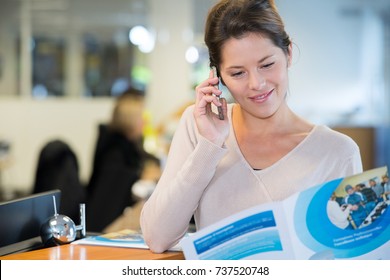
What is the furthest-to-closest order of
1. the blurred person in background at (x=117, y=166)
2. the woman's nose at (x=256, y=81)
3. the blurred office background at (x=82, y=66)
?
1. the blurred office background at (x=82, y=66)
2. the blurred person in background at (x=117, y=166)
3. the woman's nose at (x=256, y=81)

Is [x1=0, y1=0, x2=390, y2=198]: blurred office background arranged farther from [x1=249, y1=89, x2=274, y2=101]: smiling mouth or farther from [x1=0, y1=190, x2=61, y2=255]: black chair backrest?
[x1=249, y1=89, x2=274, y2=101]: smiling mouth

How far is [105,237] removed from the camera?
2.05 m

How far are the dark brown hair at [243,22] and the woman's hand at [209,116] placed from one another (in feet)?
0.25

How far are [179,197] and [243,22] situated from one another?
45 centimetres

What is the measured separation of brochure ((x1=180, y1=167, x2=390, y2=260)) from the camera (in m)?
1.44

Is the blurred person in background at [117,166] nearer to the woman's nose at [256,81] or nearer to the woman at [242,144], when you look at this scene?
the woman at [242,144]

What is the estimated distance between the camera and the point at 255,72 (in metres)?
1.90

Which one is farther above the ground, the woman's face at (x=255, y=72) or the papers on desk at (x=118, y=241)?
the woman's face at (x=255, y=72)

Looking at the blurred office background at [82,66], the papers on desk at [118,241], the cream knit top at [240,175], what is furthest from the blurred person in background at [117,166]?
the cream knit top at [240,175]

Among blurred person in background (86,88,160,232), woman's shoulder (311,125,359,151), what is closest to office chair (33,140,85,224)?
blurred person in background (86,88,160,232)

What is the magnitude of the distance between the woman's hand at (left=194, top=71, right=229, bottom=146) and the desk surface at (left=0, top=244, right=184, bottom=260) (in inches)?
12.0

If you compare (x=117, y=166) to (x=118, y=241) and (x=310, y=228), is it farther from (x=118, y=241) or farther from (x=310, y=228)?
(x=310, y=228)

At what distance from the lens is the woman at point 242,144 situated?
1900mm
